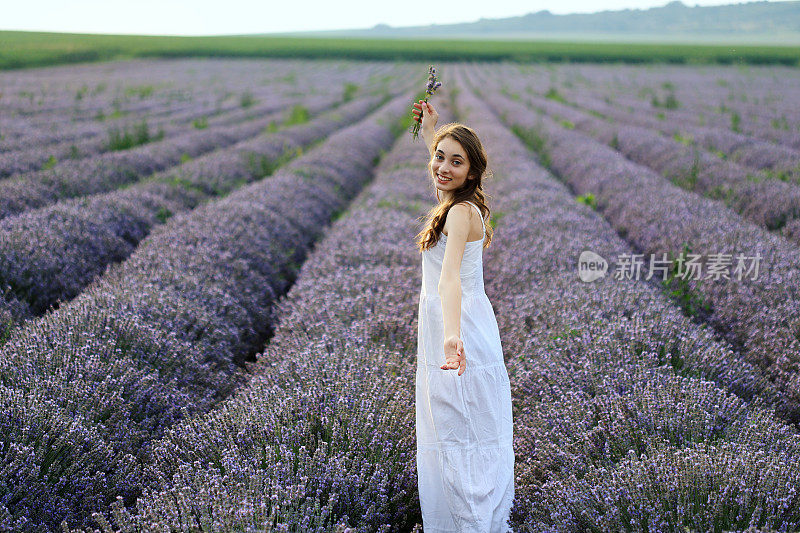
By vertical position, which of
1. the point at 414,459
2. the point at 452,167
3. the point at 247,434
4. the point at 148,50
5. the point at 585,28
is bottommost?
the point at 414,459

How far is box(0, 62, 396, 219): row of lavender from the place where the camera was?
5672 millimetres

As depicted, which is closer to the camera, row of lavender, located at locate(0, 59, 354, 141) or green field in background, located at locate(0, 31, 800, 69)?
row of lavender, located at locate(0, 59, 354, 141)

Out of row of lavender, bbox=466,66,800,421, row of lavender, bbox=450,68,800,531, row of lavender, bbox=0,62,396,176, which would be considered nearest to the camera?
row of lavender, bbox=450,68,800,531

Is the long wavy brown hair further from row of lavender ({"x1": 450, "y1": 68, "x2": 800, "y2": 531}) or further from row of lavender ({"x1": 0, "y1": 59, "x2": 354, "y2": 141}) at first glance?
row of lavender ({"x1": 0, "y1": 59, "x2": 354, "y2": 141})

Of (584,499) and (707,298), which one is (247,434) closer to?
(584,499)

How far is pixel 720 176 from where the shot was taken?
7.03m

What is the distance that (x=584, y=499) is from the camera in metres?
1.74

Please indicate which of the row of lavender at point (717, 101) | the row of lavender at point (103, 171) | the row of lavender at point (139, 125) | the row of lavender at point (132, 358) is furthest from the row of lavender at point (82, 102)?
the row of lavender at point (717, 101)

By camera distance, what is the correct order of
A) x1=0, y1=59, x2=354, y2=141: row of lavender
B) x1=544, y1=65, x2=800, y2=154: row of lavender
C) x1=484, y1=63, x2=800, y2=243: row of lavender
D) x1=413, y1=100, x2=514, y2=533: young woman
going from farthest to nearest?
x1=544, y1=65, x2=800, y2=154: row of lavender → x1=0, y1=59, x2=354, y2=141: row of lavender → x1=484, y1=63, x2=800, y2=243: row of lavender → x1=413, y1=100, x2=514, y2=533: young woman

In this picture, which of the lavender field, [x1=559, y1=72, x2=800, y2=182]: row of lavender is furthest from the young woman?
[x1=559, y1=72, x2=800, y2=182]: row of lavender

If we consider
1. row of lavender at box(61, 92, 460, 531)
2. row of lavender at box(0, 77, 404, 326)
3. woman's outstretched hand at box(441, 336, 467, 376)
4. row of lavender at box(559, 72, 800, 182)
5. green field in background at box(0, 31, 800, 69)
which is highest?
green field in background at box(0, 31, 800, 69)

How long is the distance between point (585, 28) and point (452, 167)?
376ft

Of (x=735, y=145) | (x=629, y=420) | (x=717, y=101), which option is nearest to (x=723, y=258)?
(x=629, y=420)

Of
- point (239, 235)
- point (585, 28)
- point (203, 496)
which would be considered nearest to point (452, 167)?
point (203, 496)
